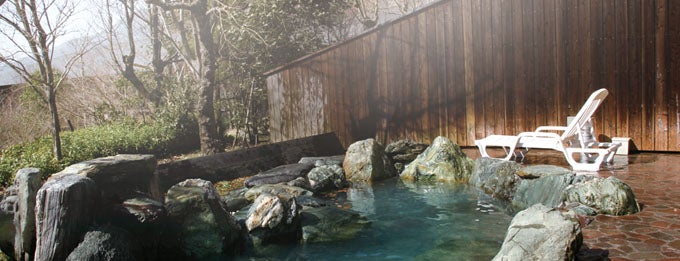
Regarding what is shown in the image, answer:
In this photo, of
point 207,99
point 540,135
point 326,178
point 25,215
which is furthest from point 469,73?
point 25,215

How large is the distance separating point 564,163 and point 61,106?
14874mm

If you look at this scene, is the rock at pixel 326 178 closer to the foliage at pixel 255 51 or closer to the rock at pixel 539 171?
the rock at pixel 539 171

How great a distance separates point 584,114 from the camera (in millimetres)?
7113

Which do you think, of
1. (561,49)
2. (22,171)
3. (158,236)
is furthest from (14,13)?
(561,49)

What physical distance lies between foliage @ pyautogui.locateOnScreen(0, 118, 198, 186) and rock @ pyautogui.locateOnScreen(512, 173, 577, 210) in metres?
7.34

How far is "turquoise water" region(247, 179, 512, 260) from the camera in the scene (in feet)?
15.4

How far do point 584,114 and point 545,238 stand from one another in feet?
13.7

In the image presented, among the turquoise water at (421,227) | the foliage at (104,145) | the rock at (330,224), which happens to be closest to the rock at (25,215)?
the turquoise water at (421,227)

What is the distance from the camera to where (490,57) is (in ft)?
31.0

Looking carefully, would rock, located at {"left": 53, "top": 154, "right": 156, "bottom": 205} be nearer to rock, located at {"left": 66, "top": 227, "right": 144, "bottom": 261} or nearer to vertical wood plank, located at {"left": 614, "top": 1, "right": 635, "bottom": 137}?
rock, located at {"left": 66, "top": 227, "right": 144, "bottom": 261}

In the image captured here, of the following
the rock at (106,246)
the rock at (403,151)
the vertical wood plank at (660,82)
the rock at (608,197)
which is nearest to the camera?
the rock at (106,246)

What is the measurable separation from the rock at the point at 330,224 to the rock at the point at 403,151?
3.21 metres

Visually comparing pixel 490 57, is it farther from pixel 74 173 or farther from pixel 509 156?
pixel 74 173

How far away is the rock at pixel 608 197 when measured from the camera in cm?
480
